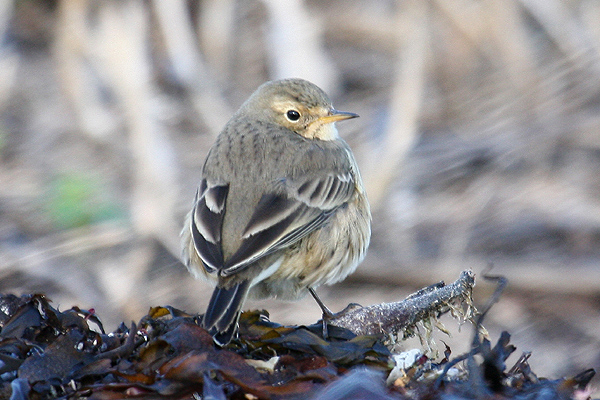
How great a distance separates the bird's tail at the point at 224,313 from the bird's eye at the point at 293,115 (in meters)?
1.70

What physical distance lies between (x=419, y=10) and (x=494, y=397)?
230 inches

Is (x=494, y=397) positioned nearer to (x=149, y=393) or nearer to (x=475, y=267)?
(x=149, y=393)

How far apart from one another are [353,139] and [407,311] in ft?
15.5

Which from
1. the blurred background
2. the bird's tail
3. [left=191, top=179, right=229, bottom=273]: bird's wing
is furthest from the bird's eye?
the blurred background

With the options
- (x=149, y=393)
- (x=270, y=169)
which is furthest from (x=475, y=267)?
(x=149, y=393)

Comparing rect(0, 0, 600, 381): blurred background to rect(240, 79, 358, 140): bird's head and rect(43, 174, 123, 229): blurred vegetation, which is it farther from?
rect(240, 79, 358, 140): bird's head

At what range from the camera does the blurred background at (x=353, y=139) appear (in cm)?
698

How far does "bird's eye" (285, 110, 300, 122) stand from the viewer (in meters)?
5.18

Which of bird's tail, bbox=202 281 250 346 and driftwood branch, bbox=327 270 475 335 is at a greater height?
bird's tail, bbox=202 281 250 346

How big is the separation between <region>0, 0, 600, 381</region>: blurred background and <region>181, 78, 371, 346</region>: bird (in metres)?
1.93

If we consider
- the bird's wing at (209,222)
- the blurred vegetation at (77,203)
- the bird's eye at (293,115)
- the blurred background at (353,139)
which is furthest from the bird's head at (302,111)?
the blurred vegetation at (77,203)

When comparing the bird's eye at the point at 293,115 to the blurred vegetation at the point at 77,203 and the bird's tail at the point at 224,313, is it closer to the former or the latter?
the bird's tail at the point at 224,313

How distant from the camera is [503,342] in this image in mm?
2898

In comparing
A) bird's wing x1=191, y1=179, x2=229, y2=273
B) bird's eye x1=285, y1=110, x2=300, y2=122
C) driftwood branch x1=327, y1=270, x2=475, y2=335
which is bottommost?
driftwood branch x1=327, y1=270, x2=475, y2=335
